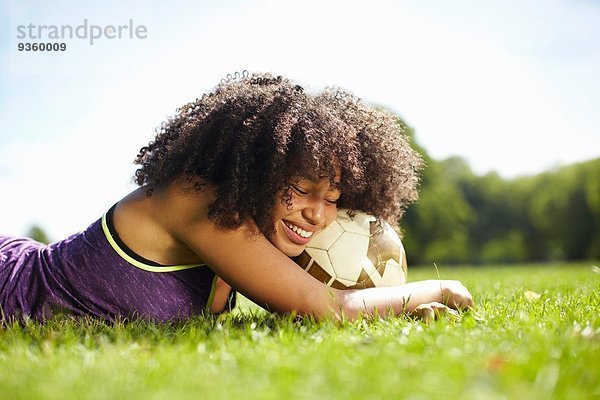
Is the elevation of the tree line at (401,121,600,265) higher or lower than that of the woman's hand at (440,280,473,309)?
lower

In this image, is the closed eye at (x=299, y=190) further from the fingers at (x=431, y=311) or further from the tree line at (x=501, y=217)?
the tree line at (x=501, y=217)

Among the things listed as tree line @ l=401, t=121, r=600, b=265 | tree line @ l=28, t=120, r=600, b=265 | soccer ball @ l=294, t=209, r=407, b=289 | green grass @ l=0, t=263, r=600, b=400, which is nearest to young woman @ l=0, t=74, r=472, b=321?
soccer ball @ l=294, t=209, r=407, b=289

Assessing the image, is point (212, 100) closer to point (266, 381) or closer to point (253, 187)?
point (253, 187)

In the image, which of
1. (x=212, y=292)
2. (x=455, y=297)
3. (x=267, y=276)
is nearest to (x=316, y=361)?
(x=267, y=276)

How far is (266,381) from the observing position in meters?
2.12

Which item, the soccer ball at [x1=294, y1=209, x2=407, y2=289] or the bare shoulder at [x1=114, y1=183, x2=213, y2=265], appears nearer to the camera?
the bare shoulder at [x1=114, y1=183, x2=213, y2=265]

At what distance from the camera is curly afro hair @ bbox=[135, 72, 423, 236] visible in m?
3.79

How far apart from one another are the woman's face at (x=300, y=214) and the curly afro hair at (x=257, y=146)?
0.07 m

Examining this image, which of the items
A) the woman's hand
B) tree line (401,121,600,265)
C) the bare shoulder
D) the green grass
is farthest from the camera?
tree line (401,121,600,265)

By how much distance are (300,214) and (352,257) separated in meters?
0.54

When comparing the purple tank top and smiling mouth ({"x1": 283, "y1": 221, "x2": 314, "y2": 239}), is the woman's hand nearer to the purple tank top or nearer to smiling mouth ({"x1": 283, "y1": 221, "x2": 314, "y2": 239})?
smiling mouth ({"x1": 283, "y1": 221, "x2": 314, "y2": 239})

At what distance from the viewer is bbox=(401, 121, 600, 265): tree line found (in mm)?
37000

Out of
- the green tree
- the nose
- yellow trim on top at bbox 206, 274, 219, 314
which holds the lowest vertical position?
the green tree

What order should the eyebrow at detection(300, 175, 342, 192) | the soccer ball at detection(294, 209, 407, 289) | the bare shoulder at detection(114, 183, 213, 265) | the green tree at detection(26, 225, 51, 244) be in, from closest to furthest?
1. the bare shoulder at detection(114, 183, 213, 265)
2. the eyebrow at detection(300, 175, 342, 192)
3. the soccer ball at detection(294, 209, 407, 289)
4. the green tree at detection(26, 225, 51, 244)
